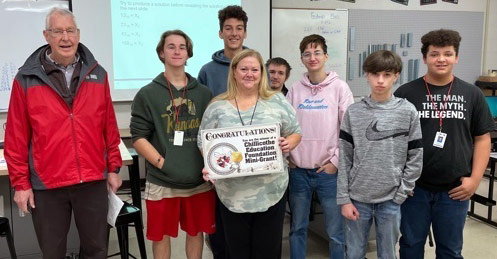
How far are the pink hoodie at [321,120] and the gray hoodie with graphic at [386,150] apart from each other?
29 centimetres

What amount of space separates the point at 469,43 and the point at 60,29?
19.8 ft

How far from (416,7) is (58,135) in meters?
5.38

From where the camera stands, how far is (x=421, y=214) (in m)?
2.18

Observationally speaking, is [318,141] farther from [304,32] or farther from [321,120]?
[304,32]

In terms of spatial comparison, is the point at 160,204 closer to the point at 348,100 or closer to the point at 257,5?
the point at 348,100

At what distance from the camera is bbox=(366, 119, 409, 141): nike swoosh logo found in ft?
6.61

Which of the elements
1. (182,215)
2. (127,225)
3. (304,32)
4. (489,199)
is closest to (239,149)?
(182,215)

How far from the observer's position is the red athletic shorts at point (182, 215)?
221cm

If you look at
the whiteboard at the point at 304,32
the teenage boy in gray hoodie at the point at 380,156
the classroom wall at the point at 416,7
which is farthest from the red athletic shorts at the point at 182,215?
the whiteboard at the point at 304,32

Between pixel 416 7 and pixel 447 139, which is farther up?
pixel 416 7

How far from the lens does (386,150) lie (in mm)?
2012

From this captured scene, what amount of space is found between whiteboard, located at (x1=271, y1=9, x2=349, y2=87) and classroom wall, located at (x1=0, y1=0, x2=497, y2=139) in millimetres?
89

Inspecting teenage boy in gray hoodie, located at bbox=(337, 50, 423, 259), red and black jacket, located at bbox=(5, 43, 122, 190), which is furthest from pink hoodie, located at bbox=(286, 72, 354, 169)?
red and black jacket, located at bbox=(5, 43, 122, 190)

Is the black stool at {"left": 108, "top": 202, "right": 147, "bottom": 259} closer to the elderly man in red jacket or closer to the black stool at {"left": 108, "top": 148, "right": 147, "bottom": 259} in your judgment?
the black stool at {"left": 108, "top": 148, "right": 147, "bottom": 259}
